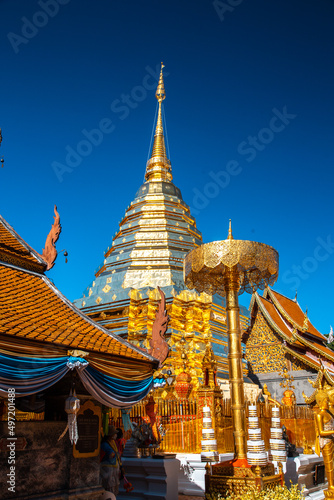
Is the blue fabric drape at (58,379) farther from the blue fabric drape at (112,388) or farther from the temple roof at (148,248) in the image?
the temple roof at (148,248)

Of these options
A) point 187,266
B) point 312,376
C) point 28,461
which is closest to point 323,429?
point 187,266

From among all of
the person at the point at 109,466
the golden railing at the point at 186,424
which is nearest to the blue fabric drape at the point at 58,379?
the person at the point at 109,466

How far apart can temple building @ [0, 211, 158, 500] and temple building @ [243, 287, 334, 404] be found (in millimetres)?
11872

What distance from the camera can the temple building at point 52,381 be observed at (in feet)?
15.7

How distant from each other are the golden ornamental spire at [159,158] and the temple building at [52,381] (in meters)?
23.5

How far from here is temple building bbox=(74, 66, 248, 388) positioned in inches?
762

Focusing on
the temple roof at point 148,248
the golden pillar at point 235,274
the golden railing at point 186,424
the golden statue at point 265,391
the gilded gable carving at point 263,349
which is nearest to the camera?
the golden pillar at point 235,274

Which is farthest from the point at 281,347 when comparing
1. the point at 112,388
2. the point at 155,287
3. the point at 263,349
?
the point at 112,388

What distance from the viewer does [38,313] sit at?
5668 millimetres

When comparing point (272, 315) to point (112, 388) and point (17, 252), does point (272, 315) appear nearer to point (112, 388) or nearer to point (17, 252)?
Result: point (17, 252)

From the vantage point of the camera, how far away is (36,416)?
835 centimetres

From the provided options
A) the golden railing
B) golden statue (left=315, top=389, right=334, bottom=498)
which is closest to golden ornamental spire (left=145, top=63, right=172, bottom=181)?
the golden railing

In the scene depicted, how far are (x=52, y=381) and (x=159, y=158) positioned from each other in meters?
26.8

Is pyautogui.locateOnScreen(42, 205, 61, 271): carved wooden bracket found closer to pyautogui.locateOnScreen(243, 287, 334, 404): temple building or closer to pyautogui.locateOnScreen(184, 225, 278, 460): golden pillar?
pyautogui.locateOnScreen(184, 225, 278, 460): golden pillar
